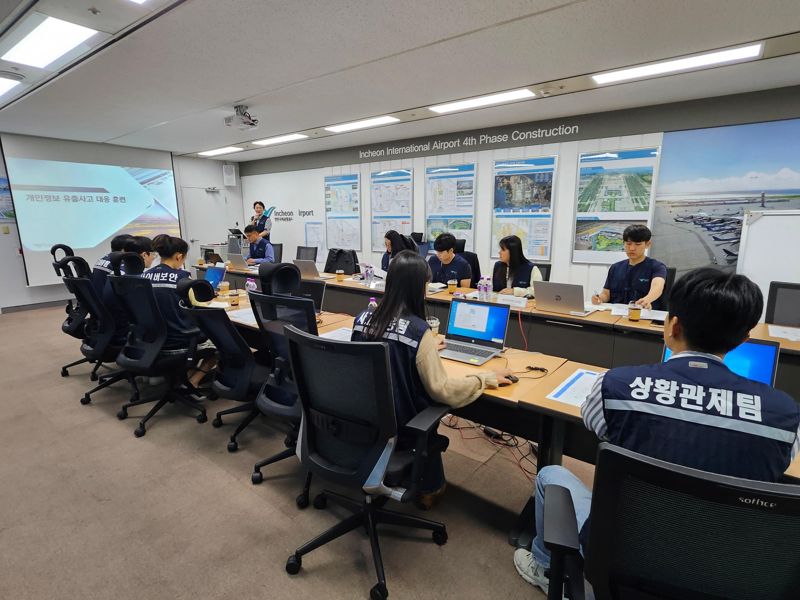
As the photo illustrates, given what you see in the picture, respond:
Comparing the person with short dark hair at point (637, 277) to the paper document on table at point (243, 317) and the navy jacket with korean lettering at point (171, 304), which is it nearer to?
the paper document on table at point (243, 317)

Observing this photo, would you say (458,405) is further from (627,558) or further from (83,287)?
(83,287)

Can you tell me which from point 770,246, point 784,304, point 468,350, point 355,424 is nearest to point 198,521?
point 355,424

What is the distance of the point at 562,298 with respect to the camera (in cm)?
328

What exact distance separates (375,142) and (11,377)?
5689 mm

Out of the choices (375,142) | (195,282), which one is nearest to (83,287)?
(195,282)

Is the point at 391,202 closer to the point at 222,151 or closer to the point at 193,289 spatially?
the point at 222,151

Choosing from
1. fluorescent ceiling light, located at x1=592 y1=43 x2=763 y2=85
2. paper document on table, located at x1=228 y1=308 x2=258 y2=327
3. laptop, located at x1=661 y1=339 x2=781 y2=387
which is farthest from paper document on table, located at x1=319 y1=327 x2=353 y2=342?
fluorescent ceiling light, located at x1=592 y1=43 x2=763 y2=85

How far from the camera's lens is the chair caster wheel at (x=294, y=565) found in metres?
1.70

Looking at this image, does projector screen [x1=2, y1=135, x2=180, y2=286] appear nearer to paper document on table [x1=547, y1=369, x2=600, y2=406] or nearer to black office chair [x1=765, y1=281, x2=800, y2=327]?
paper document on table [x1=547, y1=369, x2=600, y2=406]

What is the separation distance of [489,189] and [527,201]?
0.60 meters

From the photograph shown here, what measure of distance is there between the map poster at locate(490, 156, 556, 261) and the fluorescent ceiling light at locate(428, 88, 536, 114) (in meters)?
1.23

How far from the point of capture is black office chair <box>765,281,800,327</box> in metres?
2.80

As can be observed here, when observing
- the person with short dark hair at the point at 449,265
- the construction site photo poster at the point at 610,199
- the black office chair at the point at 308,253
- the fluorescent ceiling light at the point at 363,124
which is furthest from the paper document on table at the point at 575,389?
the black office chair at the point at 308,253

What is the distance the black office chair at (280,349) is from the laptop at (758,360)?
5.28 feet
